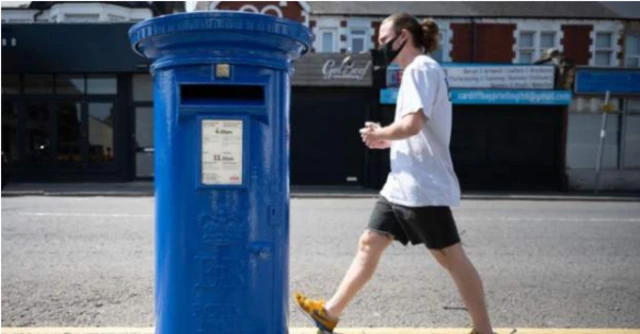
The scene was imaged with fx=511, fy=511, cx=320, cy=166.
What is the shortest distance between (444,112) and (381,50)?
0.55 meters

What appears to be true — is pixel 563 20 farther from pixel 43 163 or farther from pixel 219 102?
pixel 219 102

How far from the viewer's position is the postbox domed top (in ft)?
6.32

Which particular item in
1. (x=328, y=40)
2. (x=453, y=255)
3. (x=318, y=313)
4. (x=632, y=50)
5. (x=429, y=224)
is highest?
(x=328, y=40)

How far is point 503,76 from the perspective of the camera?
1531 centimetres

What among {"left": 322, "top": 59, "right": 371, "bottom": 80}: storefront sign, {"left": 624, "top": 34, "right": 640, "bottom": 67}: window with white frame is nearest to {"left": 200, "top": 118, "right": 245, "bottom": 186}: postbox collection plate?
{"left": 322, "top": 59, "right": 371, "bottom": 80}: storefront sign

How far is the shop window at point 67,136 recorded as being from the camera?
15297mm

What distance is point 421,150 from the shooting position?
2.65 metres

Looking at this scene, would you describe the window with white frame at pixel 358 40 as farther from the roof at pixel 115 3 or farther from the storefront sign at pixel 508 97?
the roof at pixel 115 3

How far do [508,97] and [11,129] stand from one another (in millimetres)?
15056

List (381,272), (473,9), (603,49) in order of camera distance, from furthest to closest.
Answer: (473,9)
(603,49)
(381,272)

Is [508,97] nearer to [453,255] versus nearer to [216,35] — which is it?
[453,255]

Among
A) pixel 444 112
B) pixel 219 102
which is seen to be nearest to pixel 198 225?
pixel 219 102

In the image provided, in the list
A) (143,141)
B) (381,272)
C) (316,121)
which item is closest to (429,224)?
(381,272)

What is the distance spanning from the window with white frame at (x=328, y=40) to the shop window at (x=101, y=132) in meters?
8.02
